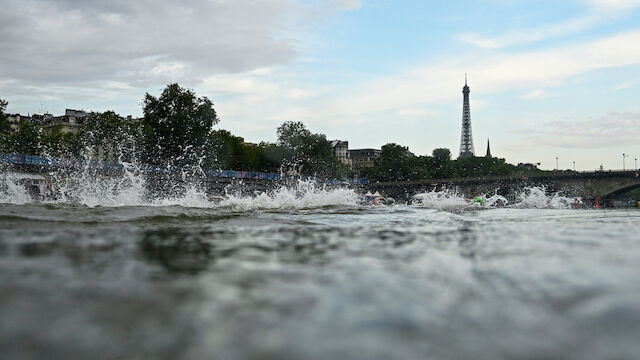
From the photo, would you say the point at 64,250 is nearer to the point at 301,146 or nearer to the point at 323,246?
the point at 323,246

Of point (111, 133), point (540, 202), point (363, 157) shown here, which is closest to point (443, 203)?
point (540, 202)

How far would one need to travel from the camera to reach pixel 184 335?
6.70 ft

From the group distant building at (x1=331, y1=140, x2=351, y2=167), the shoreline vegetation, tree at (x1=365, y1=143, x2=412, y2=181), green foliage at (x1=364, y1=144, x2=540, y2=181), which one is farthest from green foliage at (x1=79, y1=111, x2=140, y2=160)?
distant building at (x1=331, y1=140, x2=351, y2=167)

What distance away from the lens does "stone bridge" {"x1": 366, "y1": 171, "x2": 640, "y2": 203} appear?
83.3 meters

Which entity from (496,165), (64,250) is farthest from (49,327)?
(496,165)

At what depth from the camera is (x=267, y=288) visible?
2.98m

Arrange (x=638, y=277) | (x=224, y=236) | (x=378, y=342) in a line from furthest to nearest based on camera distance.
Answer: (x=224, y=236), (x=638, y=277), (x=378, y=342)

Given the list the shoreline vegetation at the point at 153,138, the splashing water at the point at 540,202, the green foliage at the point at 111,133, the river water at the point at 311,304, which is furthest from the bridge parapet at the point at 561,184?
the river water at the point at 311,304

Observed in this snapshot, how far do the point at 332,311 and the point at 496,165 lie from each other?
491 feet

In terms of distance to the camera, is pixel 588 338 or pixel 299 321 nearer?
pixel 588 338

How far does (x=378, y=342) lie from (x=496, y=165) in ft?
493

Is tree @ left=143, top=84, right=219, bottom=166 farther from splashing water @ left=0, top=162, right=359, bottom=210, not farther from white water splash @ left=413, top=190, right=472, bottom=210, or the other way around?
white water splash @ left=413, top=190, right=472, bottom=210

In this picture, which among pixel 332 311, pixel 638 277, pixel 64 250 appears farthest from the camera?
pixel 64 250

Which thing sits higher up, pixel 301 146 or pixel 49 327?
pixel 301 146
